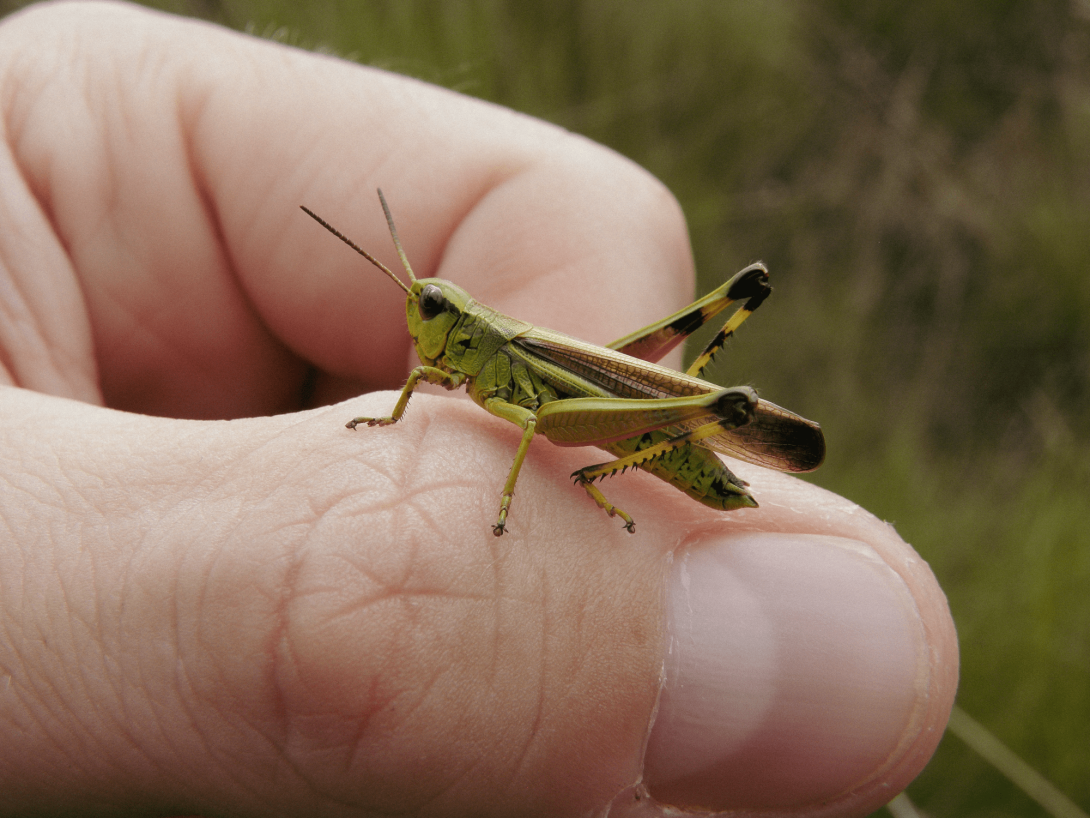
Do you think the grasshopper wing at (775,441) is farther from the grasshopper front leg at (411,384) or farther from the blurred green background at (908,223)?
the blurred green background at (908,223)

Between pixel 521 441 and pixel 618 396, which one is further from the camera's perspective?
pixel 618 396

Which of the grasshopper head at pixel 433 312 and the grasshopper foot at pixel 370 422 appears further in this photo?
the grasshopper head at pixel 433 312

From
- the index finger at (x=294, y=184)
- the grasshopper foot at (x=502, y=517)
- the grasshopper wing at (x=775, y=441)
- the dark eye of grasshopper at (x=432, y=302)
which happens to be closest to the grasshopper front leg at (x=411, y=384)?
the dark eye of grasshopper at (x=432, y=302)

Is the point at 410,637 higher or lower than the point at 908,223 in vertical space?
lower

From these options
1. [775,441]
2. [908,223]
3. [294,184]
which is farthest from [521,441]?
[908,223]

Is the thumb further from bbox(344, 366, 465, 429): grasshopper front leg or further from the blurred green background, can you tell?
the blurred green background

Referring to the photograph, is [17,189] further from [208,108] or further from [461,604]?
[461,604]

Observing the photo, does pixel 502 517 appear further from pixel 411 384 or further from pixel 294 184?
pixel 294 184
